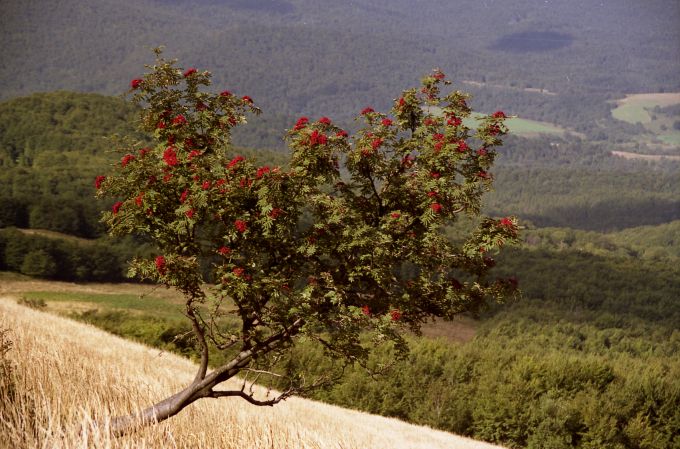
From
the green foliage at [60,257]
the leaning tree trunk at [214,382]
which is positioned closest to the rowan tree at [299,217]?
the leaning tree trunk at [214,382]

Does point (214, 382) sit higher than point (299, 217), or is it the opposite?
point (299, 217)

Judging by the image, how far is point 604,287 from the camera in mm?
116938

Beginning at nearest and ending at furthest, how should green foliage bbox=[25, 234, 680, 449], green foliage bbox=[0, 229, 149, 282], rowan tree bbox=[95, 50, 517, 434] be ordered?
rowan tree bbox=[95, 50, 517, 434] < green foliage bbox=[25, 234, 680, 449] < green foliage bbox=[0, 229, 149, 282]

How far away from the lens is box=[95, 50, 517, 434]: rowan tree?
29.4 feet

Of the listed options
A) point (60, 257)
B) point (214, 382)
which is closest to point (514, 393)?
point (214, 382)

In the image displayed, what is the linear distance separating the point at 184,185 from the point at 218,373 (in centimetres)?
312

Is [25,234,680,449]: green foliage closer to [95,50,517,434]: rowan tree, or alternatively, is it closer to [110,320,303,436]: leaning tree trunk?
[110,320,303,436]: leaning tree trunk

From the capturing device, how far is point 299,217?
10.1 m

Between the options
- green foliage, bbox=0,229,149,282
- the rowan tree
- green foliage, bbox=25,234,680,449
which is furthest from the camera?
green foliage, bbox=0,229,149,282

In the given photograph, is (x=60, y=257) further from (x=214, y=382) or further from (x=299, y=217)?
(x=299, y=217)

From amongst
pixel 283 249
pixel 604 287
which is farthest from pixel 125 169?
pixel 604 287

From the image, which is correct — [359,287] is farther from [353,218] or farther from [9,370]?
[9,370]

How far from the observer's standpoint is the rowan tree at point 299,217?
895 centimetres

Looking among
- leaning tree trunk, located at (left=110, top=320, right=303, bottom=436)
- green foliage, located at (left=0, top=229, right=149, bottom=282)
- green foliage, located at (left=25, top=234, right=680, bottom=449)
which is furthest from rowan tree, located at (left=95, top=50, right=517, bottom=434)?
green foliage, located at (left=0, top=229, right=149, bottom=282)
